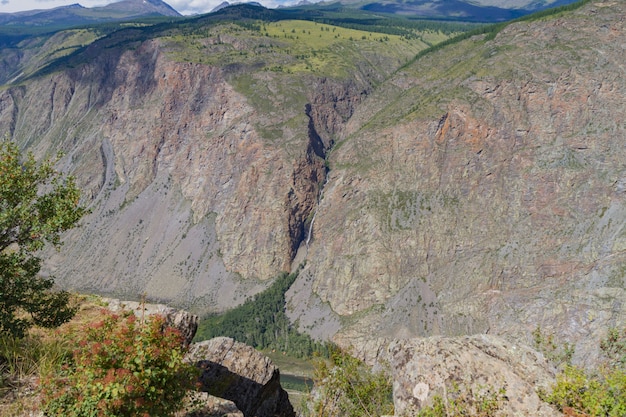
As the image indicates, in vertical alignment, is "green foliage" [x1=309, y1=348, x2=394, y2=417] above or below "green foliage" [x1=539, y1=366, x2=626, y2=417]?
below

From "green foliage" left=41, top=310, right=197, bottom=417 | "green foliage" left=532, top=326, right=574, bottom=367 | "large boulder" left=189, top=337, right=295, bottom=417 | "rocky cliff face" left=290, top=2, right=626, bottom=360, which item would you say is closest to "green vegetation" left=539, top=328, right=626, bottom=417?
"green foliage" left=532, top=326, right=574, bottom=367

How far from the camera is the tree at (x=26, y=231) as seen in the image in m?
17.8

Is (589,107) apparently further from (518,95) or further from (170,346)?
(170,346)

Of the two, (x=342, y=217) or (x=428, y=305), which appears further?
(x=342, y=217)

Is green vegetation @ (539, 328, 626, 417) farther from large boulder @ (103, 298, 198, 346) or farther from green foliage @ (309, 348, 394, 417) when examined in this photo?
large boulder @ (103, 298, 198, 346)

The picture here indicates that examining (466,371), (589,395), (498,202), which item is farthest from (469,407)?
(498,202)

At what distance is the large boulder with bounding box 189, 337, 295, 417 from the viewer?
100 feet

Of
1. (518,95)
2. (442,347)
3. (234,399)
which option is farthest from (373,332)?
(442,347)

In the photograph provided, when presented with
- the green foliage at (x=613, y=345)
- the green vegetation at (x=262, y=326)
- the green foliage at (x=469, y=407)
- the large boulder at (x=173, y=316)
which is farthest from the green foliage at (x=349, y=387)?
the green vegetation at (x=262, y=326)

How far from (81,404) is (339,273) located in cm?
17656

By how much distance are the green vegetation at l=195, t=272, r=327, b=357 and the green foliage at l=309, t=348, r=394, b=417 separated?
15294 centimetres

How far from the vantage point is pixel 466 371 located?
734 inches

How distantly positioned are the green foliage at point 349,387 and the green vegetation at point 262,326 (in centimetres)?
15294

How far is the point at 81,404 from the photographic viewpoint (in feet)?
A: 40.4
